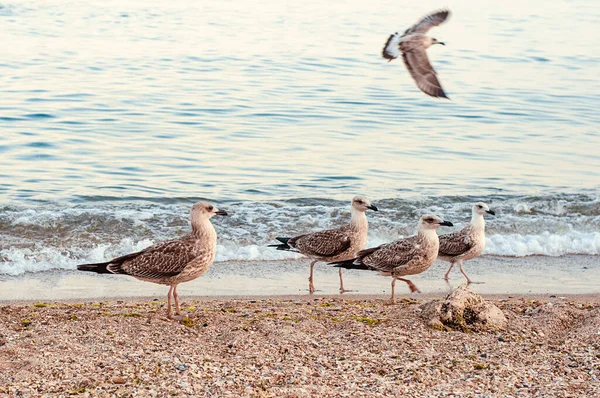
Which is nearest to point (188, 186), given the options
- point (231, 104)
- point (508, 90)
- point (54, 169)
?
point (54, 169)

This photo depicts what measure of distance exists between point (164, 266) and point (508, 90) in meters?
18.4

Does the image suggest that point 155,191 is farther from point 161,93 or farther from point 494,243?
point 161,93

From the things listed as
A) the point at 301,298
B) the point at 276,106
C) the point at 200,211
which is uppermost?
the point at 200,211

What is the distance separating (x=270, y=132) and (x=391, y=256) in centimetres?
1017

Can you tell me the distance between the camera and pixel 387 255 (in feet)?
30.9

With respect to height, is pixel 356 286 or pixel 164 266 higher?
pixel 164 266

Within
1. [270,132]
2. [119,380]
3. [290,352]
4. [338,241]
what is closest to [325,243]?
[338,241]

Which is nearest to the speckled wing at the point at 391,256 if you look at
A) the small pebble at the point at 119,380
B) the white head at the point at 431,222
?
the white head at the point at 431,222

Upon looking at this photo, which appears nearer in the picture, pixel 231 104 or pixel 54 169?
pixel 54 169

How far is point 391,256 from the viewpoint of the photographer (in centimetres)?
939

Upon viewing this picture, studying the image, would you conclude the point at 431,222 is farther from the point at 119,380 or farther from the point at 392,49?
the point at 119,380

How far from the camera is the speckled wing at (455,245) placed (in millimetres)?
10344

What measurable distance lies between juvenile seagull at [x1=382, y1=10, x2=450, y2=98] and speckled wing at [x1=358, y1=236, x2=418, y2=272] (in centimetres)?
151

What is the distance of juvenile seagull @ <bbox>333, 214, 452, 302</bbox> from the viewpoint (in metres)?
9.30
